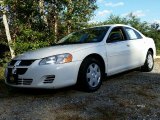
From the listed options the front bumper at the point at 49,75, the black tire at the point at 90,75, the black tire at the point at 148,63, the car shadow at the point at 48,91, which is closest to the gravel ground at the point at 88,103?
the car shadow at the point at 48,91

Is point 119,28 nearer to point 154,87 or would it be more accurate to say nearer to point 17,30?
point 154,87

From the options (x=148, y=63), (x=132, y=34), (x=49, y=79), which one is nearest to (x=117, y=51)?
(x=132, y=34)

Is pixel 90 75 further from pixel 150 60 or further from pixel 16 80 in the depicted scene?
pixel 150 60

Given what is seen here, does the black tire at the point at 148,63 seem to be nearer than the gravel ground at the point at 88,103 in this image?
No

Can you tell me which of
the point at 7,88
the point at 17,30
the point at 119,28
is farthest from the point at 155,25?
the point at 7,88

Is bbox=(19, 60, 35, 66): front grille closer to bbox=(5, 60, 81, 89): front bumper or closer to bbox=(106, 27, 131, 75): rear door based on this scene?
bbox=(5, 60, 81, 89): front bumper

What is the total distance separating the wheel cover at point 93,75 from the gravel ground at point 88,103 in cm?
21

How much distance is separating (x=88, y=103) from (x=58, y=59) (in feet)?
3.43

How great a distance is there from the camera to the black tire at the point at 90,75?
6.64m

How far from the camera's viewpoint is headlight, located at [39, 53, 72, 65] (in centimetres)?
641

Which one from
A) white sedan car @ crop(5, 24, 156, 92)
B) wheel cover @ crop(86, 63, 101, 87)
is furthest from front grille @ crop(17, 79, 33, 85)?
wheel cover @ crop(86, 63, 101, 87)

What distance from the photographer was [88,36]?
7.79 m

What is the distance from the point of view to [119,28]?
830cm

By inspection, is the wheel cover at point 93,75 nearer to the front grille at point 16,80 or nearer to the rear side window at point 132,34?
the front grille at point 16,80
